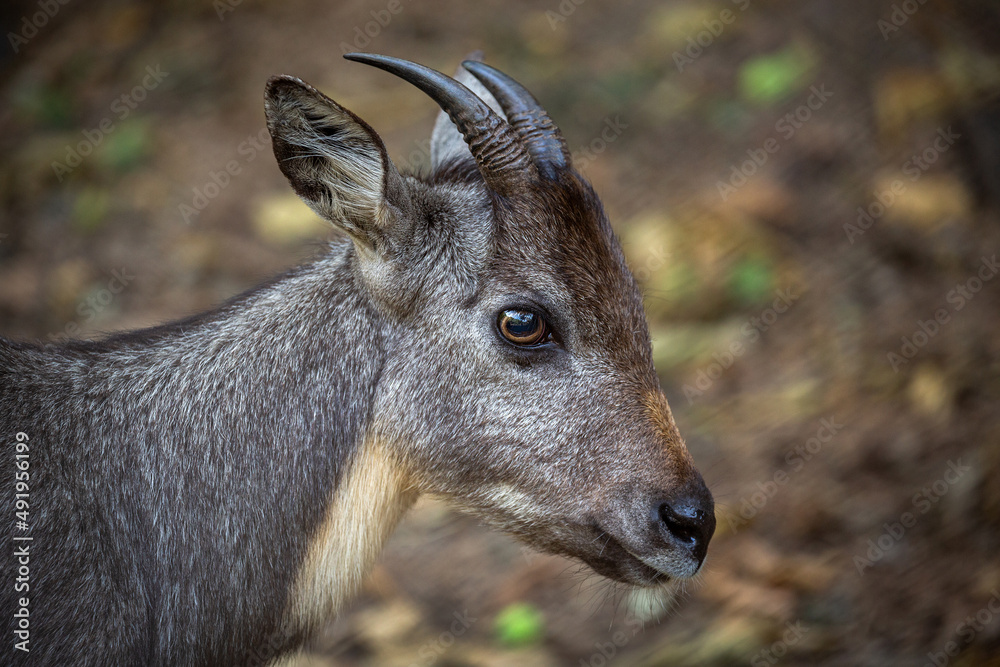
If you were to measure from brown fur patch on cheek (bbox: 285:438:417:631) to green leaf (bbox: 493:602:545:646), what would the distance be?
232 cm

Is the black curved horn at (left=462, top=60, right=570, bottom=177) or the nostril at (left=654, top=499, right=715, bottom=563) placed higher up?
the black curved horn at (left=462, top=60, right=570, bottom=177)

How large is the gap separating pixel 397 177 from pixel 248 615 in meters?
2.13

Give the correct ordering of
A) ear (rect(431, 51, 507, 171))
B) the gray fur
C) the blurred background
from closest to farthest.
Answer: the gray fur → ear (rect(431, 51, 507, 171)) → the blurred background

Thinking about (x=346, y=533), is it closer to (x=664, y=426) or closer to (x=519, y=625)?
(x=664, y=426)

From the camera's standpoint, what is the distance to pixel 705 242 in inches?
323

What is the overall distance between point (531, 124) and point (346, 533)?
219 cm

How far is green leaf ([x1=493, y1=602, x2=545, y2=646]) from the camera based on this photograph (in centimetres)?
625

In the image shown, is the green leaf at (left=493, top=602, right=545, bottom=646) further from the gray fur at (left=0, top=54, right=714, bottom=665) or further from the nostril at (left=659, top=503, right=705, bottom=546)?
the nostril at (left=659, top=503, right=705, bottom=546)

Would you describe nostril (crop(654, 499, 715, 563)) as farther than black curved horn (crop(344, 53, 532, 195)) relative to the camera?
No

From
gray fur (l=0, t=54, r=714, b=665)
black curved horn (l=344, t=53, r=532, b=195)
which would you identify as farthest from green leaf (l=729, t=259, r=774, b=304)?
black curved horn (l=344, t=53, r=532, b=195)

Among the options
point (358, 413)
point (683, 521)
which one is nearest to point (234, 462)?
point (358, 413)

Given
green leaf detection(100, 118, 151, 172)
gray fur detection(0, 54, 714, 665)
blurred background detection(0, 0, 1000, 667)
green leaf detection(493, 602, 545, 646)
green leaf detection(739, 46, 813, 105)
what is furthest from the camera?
green leaf detection(100, 118, 151, 172)

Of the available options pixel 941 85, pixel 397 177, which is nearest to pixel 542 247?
pixel 397 177

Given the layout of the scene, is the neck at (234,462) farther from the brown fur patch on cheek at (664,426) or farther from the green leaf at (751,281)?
the green leaf at (751,281)
